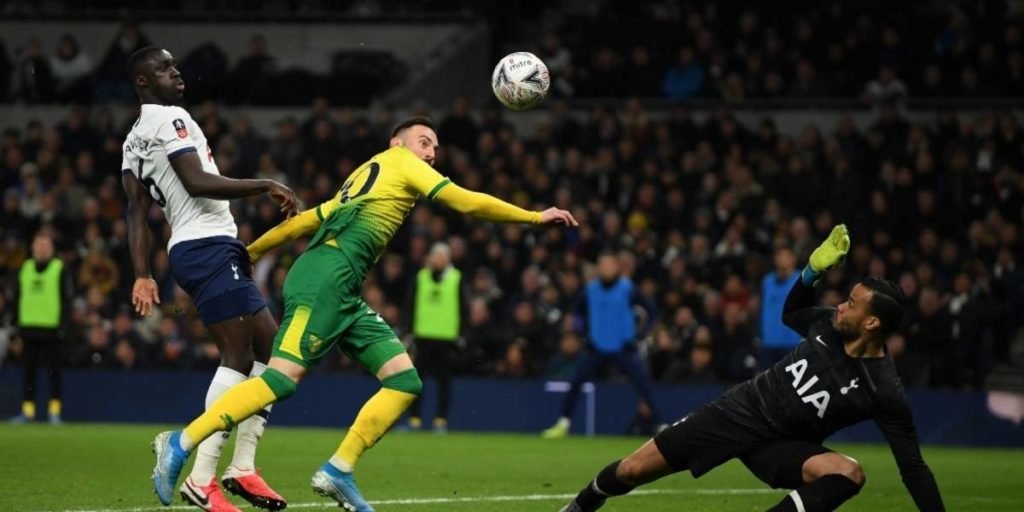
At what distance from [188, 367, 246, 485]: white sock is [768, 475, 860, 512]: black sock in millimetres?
2919

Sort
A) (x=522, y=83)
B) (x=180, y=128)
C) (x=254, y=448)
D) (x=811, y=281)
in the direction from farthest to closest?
(x=522, y=83)
(x=254, y=448)
(x=180, y=128)
(x=811, y=281)

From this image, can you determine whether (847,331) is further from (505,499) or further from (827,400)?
(505,499)

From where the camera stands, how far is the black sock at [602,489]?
26.4 ft

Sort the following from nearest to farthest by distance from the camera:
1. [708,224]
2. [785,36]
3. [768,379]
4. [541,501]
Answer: [768,379], [541,501], [708,224], [785,36]

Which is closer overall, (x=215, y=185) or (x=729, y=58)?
(x=215, y=185)

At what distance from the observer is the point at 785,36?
1001 inches

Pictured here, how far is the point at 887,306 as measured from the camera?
7.73 metres

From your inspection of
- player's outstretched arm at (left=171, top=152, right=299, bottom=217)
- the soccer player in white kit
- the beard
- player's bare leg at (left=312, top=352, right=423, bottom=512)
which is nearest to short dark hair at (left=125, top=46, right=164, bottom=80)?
the soccer player in white kit

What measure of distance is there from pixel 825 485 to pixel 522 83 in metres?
Result: 3.71

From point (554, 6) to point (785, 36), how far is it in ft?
15.3

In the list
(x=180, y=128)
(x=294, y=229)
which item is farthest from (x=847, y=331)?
(x=180, y=128)

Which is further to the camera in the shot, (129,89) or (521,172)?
(129,89)

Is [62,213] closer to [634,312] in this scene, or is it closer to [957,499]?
[634,312]

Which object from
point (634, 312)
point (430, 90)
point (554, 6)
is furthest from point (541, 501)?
point (554, 6)
